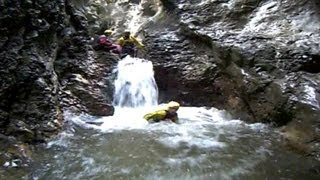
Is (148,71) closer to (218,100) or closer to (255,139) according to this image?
(218,100)

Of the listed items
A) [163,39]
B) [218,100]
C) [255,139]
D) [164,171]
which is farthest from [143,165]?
[163,39]

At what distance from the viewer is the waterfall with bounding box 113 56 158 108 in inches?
364

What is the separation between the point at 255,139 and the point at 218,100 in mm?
2433

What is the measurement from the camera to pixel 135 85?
9656 mm

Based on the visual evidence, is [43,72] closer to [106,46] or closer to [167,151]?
[167,151]

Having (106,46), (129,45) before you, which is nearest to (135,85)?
(106,46)

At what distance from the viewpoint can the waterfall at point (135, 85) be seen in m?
9.24

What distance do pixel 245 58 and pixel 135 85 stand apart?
298cm

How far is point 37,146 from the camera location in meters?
5.96

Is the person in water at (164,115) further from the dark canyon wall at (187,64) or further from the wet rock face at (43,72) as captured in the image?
the dark canyon wall at (187,64)

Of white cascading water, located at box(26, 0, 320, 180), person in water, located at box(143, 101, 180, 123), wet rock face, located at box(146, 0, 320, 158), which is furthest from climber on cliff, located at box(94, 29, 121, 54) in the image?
person in water, located at box(143, 101, 180, 123)

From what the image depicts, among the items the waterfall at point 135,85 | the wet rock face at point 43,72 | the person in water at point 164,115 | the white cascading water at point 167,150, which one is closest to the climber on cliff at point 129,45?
the waterfall at point 135,85

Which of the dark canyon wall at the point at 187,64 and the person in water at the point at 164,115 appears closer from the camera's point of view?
the dark canyon wall at the point at 187,64

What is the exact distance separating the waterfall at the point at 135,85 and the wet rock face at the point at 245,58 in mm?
275
